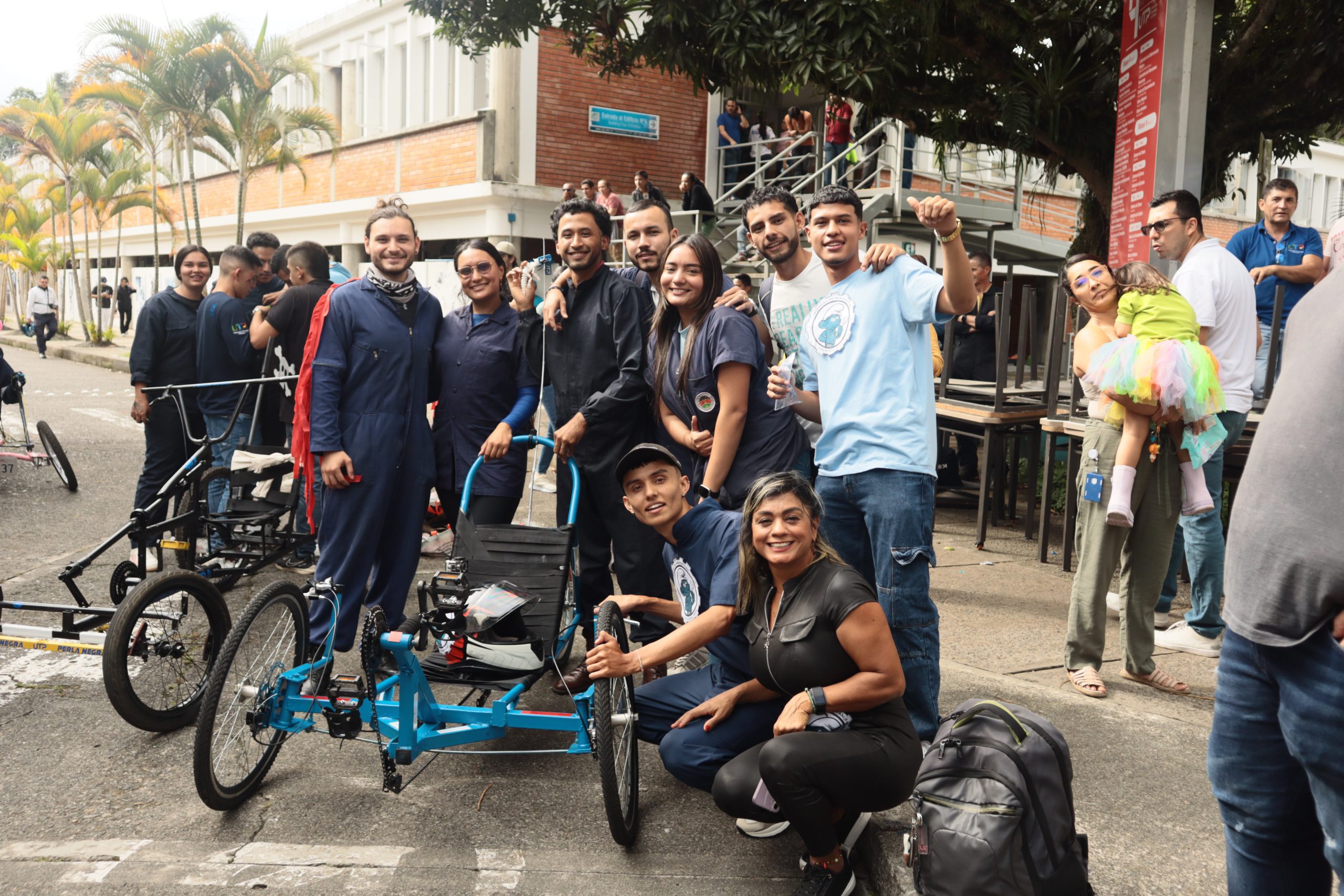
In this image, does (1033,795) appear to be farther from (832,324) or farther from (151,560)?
(151,560)

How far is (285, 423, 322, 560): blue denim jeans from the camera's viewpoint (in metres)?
4.80

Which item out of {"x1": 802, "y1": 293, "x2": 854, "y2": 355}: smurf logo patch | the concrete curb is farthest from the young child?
the concrete curb

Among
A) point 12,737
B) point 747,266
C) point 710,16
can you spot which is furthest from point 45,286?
point 12,737

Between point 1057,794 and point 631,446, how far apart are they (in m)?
2.33

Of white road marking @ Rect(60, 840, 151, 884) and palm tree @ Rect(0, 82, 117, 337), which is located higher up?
palm tree @ Rect(0, 82, 117, 337)

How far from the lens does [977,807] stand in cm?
266

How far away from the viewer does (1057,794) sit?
8.95 ft

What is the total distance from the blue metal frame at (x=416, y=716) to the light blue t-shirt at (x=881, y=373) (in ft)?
4.16

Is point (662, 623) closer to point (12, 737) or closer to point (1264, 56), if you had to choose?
point (12, 737)

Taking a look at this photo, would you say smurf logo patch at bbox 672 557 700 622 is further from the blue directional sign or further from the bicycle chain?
the blue directional sign

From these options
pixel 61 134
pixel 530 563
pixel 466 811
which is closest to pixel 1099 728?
pixel 530 563

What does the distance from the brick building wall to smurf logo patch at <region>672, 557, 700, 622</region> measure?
16.1 metres

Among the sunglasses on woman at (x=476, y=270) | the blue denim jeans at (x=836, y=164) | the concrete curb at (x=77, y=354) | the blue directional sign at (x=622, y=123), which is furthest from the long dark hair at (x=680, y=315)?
the concrete curb at (x=77, y=354)

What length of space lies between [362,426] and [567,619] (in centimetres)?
123
